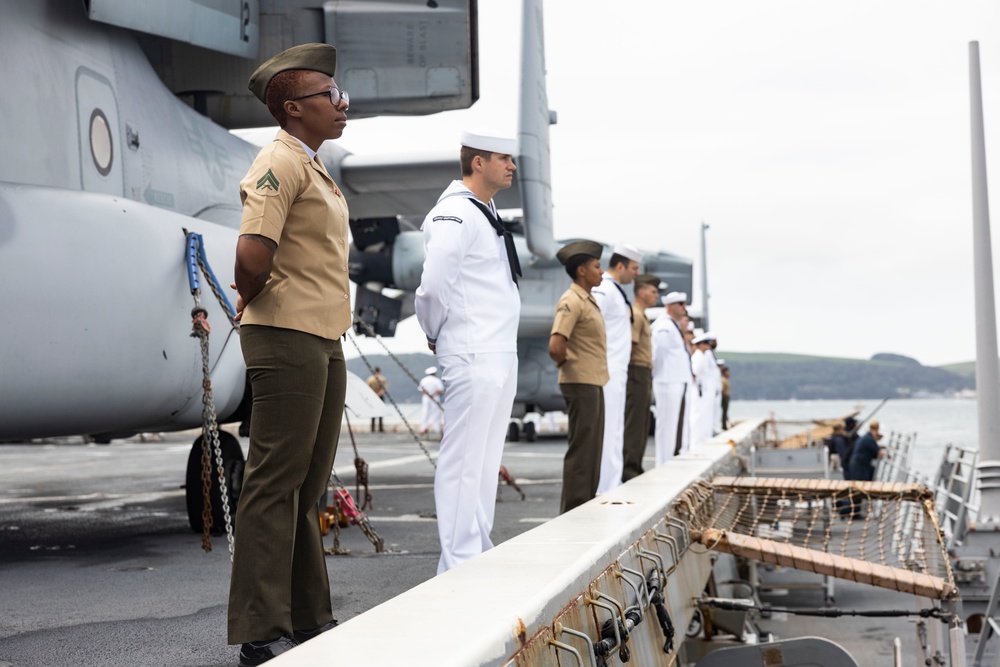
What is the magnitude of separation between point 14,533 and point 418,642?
567 cm

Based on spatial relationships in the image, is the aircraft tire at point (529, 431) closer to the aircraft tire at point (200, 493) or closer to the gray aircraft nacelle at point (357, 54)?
the gray aircraft nacelle at point (357, 54)

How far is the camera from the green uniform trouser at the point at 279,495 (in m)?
2.74

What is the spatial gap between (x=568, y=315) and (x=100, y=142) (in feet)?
8.78

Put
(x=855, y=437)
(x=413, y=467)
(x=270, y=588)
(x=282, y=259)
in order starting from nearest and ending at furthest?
(x=270, y=588), (x=282, y=259), (x=413, y=467), (x=855, y=437)

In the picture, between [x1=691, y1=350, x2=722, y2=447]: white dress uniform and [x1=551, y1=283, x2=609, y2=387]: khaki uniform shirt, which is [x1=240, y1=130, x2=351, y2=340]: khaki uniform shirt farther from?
[x1=691, y1=350, x2=722, y2=447]: white dress uniform

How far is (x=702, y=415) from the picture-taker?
46.1ft

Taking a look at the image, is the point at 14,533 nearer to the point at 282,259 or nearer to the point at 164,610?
the point at 164,610

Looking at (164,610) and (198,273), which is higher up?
(198,273)

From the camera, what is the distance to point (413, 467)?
42.3 ft

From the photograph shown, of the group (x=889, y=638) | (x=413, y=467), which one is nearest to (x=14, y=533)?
(x=413, y=467)

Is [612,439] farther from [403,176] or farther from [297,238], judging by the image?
[403,176]

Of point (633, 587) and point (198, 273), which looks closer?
point (633, 587)

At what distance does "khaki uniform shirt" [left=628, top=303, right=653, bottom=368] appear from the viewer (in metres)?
8.60

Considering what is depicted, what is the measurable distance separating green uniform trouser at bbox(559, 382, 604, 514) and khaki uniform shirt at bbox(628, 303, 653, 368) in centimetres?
262
